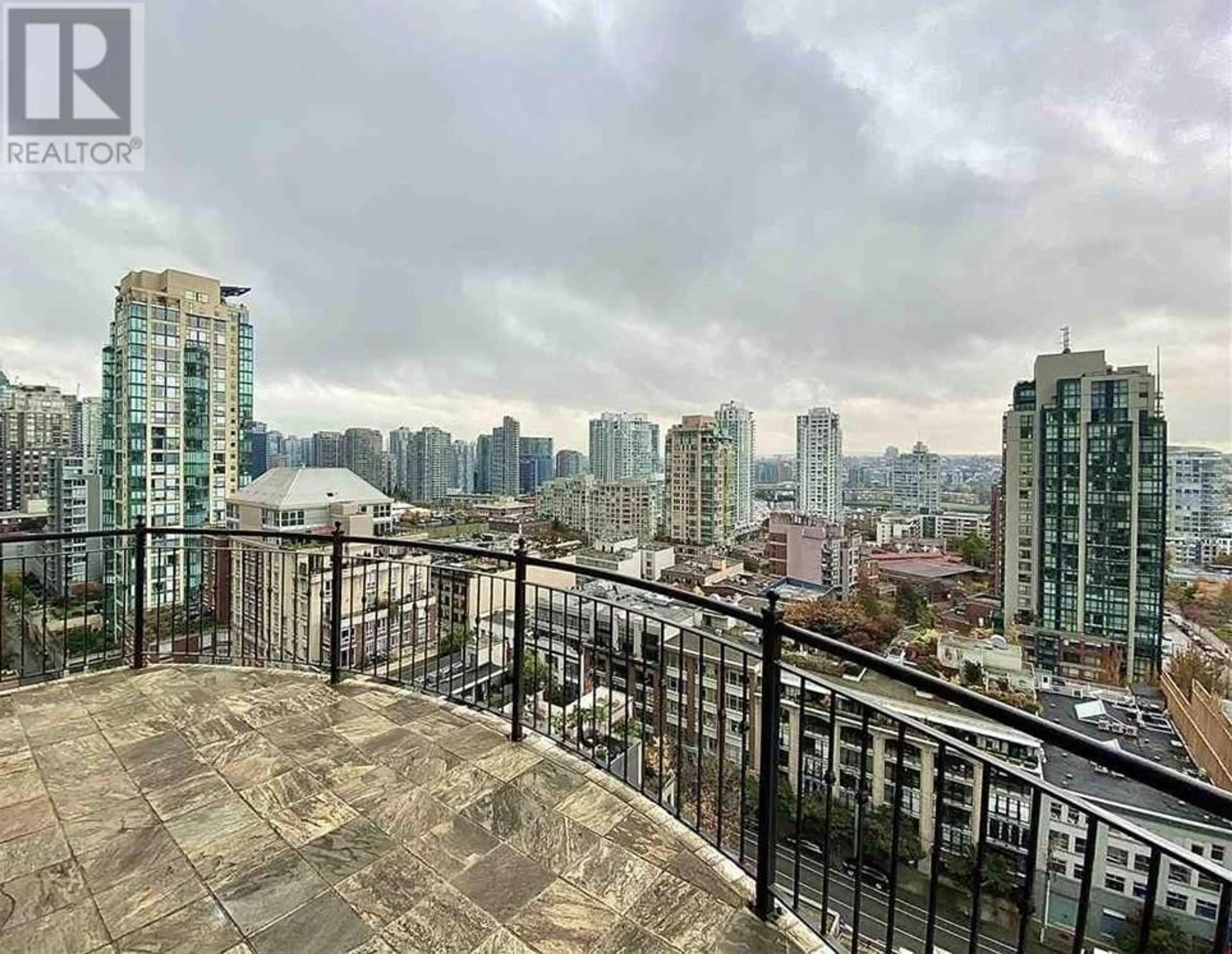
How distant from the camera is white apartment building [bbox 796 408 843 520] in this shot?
62.4 feet

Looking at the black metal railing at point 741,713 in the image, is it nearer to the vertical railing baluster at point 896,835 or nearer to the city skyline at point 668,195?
the vertical railing baluster at point 896,835

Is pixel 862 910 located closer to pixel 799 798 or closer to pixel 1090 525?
pixel 799 798

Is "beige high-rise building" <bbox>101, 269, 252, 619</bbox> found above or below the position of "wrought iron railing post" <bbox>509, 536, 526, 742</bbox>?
above

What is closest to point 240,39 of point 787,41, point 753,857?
point 787,41

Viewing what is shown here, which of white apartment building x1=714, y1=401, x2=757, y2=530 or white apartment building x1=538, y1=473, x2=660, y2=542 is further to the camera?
white apartment building x1=714, y1=401, x2=757, y2=530

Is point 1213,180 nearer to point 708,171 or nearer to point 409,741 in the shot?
point 708,171

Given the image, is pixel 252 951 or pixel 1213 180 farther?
pixel 1213 180

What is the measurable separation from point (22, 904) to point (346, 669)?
6.10ft

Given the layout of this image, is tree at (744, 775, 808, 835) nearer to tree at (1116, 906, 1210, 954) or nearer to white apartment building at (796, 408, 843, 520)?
tree at (1116, 906, 1210, 954)

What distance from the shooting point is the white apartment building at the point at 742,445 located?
22.1 meters

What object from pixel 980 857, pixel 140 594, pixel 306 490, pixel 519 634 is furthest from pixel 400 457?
pixel 980 857

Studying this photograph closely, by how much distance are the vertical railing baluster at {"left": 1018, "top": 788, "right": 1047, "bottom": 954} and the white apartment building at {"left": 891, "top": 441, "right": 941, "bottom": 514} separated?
1732cm

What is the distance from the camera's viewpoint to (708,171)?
10.2 metres

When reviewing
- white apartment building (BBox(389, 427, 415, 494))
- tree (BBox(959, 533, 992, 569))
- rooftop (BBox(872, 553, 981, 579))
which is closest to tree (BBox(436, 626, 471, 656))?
rooftop (BBox(872, 553, 981, 579))
